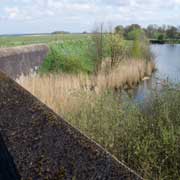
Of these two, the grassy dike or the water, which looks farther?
the water

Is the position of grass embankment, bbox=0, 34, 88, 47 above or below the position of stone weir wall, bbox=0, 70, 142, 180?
below

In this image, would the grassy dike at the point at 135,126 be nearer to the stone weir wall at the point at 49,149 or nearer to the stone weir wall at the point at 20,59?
the stone weir wall at the point at 49,149

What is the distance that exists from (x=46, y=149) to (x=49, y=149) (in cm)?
2

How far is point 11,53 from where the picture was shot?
1396 cm

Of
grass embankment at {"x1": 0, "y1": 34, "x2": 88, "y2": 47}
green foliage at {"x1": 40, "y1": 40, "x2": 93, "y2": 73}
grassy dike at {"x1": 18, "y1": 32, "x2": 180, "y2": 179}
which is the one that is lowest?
green foliage at {"x1": 40, "y1": 40, "x2": 93, "y2": 73}

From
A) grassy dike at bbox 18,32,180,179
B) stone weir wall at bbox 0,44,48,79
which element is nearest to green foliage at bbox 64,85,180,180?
grassy dike at bbox 18,32,180,179

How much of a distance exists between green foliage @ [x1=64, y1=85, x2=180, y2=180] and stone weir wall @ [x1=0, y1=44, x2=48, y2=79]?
6.78 metres

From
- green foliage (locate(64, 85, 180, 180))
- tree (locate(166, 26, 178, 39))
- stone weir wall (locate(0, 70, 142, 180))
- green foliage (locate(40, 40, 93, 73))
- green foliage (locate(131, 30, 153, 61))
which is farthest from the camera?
tree (locate(166, 26, 178, 39))

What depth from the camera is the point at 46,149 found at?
197 centimetres

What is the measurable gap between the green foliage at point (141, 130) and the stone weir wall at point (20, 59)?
6.78 metres

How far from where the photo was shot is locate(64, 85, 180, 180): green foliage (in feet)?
12.7

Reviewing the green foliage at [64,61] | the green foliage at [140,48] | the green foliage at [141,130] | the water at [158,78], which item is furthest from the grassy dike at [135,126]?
the green foliage at [140,48]

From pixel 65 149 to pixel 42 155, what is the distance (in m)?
0.13

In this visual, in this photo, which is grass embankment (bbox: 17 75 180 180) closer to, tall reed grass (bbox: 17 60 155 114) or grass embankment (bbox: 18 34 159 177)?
grass embankment (bbox: 18 34 159 177)
